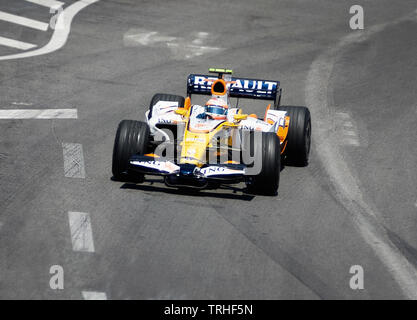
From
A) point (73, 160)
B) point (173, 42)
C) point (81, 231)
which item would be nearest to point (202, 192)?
point (81, 231)

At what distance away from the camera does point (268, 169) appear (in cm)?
1226

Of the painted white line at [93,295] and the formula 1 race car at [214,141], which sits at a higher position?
the formula 1 race car at [214,141]

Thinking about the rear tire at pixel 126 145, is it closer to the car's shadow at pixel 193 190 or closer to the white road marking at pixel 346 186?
the car's shadow at pixel 193 190

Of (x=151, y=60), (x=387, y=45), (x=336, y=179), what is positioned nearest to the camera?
(x=336, y=179)

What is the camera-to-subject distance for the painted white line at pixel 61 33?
21.4 m

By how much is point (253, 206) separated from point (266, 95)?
3392mm

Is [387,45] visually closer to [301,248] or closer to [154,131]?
[154,131]

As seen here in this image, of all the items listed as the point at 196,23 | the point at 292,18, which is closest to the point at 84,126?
the point at 196,23

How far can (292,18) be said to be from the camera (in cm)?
2656

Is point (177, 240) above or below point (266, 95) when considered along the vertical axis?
below

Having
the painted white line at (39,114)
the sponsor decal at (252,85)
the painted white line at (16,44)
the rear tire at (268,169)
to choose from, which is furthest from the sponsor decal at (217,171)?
the painted white line at (16,44)

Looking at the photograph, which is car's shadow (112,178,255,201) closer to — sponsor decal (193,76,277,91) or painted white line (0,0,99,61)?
sponsor decal (193,76,277,91)

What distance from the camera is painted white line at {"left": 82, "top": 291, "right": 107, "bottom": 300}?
8.84 metres

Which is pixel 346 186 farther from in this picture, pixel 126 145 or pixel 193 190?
pixel 126 145
